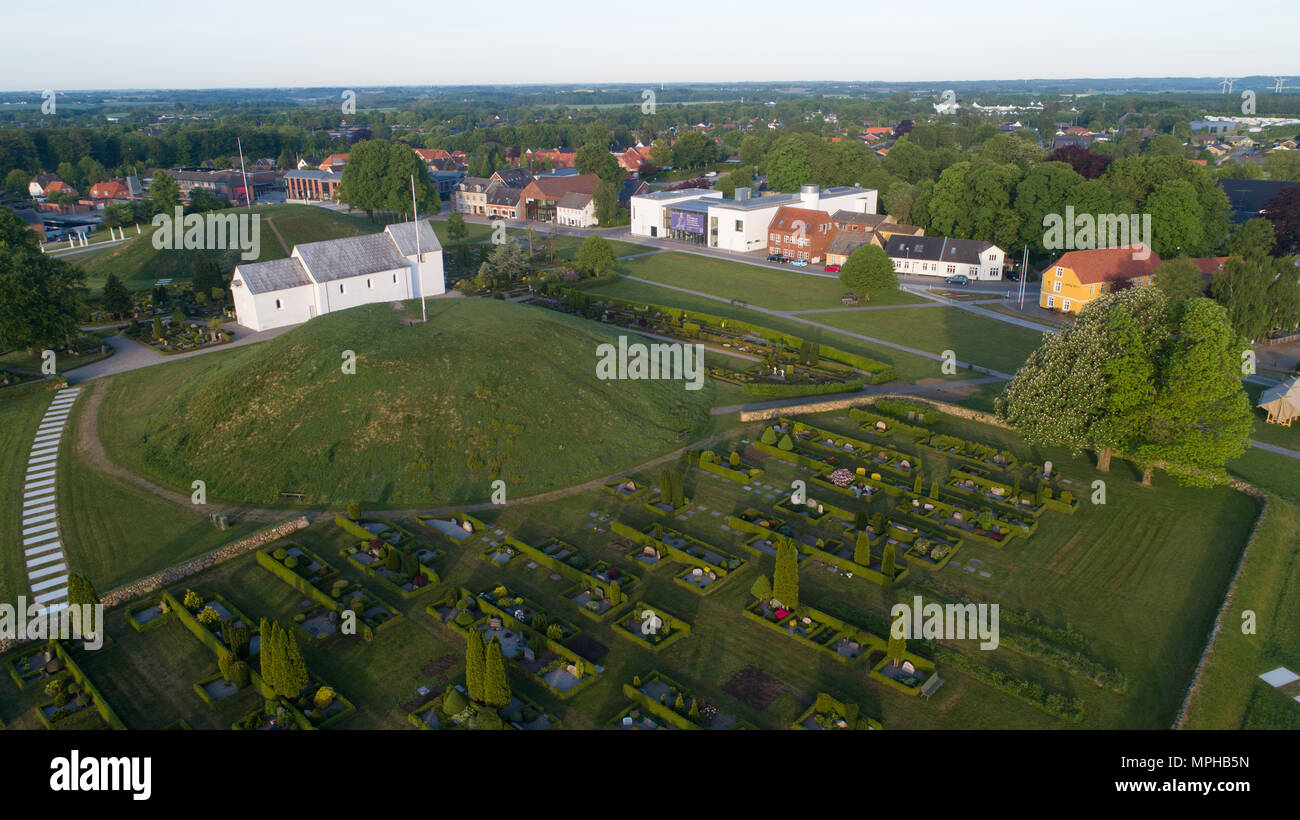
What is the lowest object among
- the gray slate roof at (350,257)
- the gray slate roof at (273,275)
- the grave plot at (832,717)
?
the grave plot at (832,717)

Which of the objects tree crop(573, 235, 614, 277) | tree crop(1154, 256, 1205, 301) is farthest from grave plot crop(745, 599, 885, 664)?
tree crop(573, 235, 614, 277)

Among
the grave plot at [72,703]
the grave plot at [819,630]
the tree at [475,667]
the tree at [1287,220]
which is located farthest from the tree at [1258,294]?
the grave plot at [72,703]

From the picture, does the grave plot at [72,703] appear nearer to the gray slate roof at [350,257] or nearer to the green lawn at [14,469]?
the green lawn at [14,469]

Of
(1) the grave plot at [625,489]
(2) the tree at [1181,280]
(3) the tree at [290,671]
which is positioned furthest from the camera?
(2) the tree at [1181,280]

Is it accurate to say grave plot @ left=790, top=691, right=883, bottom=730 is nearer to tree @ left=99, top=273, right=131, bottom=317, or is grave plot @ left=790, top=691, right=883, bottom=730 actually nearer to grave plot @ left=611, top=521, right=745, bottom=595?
grave plot @ left=611, top=521, right=745, bottom=595

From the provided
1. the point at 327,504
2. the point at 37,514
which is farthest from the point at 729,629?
the point at 37,514

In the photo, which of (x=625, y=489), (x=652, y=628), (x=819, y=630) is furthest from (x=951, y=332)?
(x=652, y=628)
